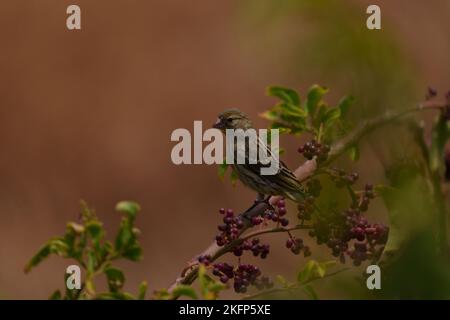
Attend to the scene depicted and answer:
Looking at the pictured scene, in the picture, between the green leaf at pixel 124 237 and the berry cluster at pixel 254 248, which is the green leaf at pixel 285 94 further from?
the green leaf at pixel 124 237

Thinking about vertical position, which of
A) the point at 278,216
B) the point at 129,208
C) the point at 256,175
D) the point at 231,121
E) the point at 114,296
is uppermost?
the point at 231,121

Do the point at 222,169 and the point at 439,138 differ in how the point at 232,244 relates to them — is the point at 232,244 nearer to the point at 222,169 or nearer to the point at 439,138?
the point at 222,169

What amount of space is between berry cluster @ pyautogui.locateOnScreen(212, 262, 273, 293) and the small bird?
54 centimetres

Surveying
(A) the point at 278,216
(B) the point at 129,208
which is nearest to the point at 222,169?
(A) the point at 278,216

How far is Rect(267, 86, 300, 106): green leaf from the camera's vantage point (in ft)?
7.18

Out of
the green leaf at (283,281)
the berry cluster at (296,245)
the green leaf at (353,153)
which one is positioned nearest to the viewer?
the green leaf at (283,281)

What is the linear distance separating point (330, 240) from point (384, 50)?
1.73 ft

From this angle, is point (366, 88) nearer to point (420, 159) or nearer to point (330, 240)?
point (420, 159)

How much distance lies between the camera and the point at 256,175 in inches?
131

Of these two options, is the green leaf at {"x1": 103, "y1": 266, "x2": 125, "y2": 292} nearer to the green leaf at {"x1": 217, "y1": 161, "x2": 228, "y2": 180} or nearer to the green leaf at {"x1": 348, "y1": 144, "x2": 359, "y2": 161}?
the green leaf at {"x1": 348, "y1": 144, "x2": 359, "y2": 161}

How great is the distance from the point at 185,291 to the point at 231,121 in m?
1.83

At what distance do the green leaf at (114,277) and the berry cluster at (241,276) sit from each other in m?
0.41

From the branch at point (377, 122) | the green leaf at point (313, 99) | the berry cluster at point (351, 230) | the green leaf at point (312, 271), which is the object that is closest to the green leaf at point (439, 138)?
the branch at point (377, 122)

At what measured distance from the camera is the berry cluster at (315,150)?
80.3 inches
